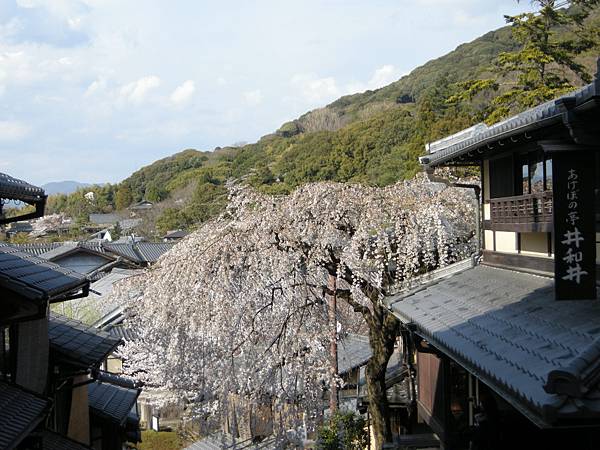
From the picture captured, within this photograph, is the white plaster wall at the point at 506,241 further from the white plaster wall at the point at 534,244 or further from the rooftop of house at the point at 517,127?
the rooftop of house at the point at 517,127

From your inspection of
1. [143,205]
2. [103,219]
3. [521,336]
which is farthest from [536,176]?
[103,219]

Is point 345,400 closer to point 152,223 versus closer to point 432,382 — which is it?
point 432,382

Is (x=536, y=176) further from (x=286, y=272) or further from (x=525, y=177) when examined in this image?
(x=286, y=272)

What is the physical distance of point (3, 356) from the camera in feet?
18.7

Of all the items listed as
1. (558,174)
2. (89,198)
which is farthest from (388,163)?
(89,198)

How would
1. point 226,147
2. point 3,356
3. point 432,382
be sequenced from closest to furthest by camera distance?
point 3,356 → point 432,382 → point 226,147

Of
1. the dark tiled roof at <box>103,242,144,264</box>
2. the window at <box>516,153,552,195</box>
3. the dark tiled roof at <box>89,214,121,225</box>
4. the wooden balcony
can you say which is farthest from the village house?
the dark tiled roof at <box>89,214,121,225</box>

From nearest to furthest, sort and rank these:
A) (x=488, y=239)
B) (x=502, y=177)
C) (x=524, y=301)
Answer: (x=524, y=301), (x=502, y=177), (x=488, y=239)

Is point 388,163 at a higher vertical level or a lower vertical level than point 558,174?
higher

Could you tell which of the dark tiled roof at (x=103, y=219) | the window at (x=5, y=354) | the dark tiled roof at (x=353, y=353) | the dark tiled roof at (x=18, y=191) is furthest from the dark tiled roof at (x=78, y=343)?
the dark tiled roof at (x=103, y=219)

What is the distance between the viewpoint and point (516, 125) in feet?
21.1

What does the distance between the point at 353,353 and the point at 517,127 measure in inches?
478

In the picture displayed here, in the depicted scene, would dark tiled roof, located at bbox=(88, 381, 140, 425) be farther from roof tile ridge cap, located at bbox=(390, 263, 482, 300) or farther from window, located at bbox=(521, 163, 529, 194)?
window, located at bbox=(521, 163, 529, 194)

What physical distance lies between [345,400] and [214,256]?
7567 millimetres
